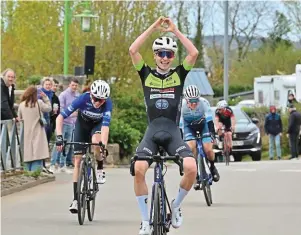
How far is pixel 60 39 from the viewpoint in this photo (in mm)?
42156

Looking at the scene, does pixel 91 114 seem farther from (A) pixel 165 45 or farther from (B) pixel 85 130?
(A) pixel 165 45

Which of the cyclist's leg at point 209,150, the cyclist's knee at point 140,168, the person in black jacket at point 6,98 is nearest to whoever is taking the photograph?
the cyclist's knee at point 140,168

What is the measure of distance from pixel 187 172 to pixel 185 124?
19.4ft

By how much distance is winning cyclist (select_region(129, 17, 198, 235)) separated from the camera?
32.7 feet

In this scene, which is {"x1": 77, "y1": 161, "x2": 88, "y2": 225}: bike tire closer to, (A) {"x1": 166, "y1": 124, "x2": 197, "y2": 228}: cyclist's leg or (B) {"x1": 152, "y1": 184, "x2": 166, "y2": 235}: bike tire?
(A) {"x1": 166, "y1": 124, "x2": 197, "y2": 228}: cyclist's leg

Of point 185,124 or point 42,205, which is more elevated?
point 185,124

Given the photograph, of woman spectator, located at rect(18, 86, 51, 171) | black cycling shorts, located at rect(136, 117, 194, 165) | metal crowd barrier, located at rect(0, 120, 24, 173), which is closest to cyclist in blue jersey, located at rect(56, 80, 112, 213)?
black cycling shorts, located at rect(136, 117, 194, 165)

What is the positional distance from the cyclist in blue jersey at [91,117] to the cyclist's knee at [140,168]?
2.81 metres

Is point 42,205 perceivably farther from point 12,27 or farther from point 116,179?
point 12,27

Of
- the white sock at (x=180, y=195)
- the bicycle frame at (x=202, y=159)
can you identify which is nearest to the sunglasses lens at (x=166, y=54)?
the white sock at (x=180, y=195)

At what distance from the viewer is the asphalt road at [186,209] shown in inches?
475

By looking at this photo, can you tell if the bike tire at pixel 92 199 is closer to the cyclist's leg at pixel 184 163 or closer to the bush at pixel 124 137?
the cyclist's leg at pixel 184 163

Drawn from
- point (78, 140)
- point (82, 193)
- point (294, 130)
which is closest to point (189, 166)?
point (82, 193)

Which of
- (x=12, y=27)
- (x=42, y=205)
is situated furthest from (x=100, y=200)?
(x=12, y=27)
